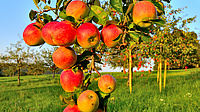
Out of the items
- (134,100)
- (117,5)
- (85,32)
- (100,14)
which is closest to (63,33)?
(85,32)

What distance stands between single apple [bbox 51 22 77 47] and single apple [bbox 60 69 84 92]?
25 centimetres

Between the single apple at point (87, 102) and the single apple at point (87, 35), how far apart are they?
0.29 meters

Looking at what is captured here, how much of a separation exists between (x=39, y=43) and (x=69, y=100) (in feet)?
1.42

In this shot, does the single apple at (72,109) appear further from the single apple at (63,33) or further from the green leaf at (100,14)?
the green leaf at (100,14)

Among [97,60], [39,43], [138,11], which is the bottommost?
[97,60]

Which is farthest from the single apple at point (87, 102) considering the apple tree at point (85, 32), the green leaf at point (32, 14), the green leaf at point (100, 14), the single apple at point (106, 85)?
the green leaf at point (32, 14)

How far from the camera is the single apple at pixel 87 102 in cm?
91

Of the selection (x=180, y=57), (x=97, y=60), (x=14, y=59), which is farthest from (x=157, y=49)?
(x=14, y=59)

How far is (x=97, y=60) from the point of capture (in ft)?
3.75

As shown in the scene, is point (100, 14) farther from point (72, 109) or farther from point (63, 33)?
point (72, 109)

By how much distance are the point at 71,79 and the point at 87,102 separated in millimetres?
209

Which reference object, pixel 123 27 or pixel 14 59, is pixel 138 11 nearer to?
pixel 123 27

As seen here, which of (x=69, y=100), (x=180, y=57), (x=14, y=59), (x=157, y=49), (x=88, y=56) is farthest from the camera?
(x=14, y=59)

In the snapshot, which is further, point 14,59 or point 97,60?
point 14,59
